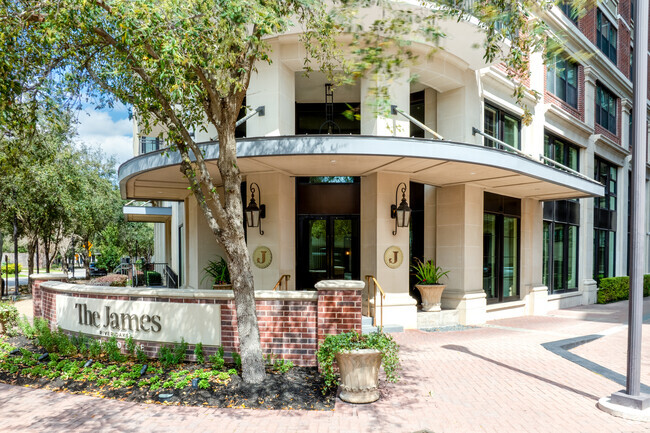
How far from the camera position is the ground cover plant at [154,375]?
5.82m

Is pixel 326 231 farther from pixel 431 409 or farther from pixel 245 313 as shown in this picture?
pixel 431 409

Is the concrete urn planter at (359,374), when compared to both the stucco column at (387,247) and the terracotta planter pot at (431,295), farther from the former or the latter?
the terracotta planter pot at (431,295)

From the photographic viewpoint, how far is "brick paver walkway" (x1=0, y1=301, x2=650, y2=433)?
16.5ft

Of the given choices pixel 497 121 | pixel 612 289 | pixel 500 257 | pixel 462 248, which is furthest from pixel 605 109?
pixel 462 248

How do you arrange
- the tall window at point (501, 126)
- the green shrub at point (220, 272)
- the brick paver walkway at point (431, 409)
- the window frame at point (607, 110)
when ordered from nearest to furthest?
the brick paver walkway at point (431, 409), the green shrub at point (220, 272), the tall window at point (501, 126), the window frame at point (607, 110)

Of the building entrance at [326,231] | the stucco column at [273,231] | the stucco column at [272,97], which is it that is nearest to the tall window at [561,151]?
the building entrance at [326,231]

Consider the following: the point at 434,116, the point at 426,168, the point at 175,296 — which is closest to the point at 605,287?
the point at 434,116

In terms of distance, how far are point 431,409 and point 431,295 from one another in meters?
5.75

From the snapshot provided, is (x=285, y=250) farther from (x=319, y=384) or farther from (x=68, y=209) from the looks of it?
(x=68, y=209)

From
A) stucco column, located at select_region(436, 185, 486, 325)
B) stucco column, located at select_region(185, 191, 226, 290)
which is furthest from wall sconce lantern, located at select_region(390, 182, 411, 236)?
stucco column, located at select_region(185, 191, 226, 290)

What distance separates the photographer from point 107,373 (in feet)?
21.9

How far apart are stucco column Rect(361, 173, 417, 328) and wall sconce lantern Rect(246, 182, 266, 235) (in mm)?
2587

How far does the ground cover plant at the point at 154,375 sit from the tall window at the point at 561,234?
12500 mm

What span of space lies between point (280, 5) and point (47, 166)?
15.1 meters
